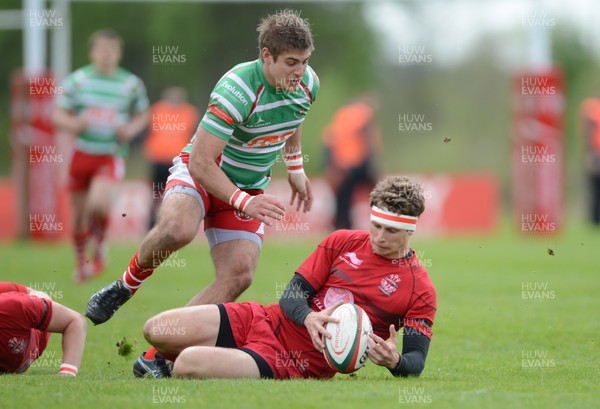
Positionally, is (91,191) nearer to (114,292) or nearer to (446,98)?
(114,292)

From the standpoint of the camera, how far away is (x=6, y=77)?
38375 millimetres

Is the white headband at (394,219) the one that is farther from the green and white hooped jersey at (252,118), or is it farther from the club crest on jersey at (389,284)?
the green and white hooped jersey at (252,118)

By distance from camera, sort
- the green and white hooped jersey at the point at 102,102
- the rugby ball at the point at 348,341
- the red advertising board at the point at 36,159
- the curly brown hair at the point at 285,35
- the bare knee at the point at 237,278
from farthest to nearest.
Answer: the red advertising board at the point at 36,159 → the green and white hooped jersey at the point at 102,102 → the bare knee at the point at 237,278 → the curly brown hair at the point at 285,35 → the rugby ball at the point at 348,341

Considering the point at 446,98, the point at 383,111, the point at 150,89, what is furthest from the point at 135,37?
the point at 446,98

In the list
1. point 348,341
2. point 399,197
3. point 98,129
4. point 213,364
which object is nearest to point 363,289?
point 348,341

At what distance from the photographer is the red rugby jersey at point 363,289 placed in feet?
19.5

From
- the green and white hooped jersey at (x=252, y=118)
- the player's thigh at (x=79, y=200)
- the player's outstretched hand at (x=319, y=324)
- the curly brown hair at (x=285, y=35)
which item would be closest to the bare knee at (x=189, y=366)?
the player's outstretched hand at (x=319, y=324)

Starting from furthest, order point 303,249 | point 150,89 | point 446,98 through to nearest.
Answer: point 446,98, point 150,89, point 303,249

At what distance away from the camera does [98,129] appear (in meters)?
12.8

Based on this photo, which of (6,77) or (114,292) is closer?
(114,292)

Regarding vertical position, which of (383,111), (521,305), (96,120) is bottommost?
(383,111)

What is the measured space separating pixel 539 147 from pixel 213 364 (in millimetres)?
14308

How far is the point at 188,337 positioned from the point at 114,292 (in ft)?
3.56

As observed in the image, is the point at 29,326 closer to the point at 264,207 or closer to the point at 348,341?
the point at 264,207
